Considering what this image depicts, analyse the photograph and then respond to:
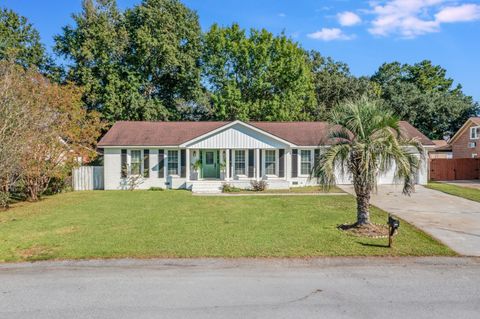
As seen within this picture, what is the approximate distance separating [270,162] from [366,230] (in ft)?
41.2

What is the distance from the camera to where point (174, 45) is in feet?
95.9

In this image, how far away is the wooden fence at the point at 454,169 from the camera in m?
25.2

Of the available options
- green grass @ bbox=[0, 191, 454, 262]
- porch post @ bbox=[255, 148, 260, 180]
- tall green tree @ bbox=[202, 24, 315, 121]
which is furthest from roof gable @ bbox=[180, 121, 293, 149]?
tall green tree @ bbox=[202, 24, 315, 121]

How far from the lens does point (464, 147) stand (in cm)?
3152

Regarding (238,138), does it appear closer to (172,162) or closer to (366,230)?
(172,162)

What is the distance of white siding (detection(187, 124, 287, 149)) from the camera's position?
20.1 metres

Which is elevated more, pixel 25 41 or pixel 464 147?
pixel 25 41

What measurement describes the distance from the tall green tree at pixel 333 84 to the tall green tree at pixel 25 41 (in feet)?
87.1

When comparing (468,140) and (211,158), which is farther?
(468,140)

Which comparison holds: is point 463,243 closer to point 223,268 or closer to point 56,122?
point 223,268

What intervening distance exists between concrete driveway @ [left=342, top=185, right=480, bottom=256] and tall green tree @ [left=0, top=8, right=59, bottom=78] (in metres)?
29.4

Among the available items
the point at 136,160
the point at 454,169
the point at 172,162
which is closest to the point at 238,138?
the point at 172,162

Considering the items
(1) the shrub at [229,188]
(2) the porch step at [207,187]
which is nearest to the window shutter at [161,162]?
(2) the porch step at [207,187]

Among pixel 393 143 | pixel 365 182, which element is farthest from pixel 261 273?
pixel 393 143
